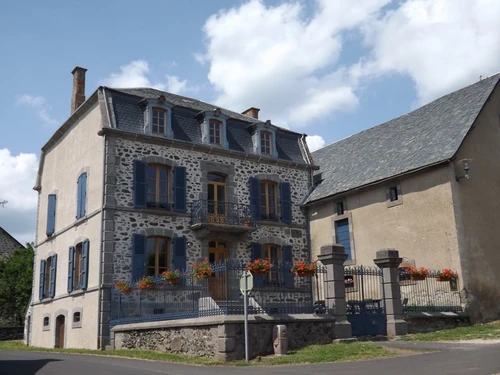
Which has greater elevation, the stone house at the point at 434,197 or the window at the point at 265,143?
the window at the point at 265,143

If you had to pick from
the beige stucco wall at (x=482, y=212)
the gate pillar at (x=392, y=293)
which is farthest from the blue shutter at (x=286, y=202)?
the gate pillar at (x=392, y=293)

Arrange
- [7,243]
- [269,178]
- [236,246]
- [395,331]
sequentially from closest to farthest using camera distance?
[395,331] → [236,246] → [269,178] → [7,243]

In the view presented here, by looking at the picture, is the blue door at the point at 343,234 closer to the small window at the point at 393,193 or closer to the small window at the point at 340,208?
the small window at the point at 340,208

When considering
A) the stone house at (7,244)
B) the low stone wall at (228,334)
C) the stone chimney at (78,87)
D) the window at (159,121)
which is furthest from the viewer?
the stone house at (7,244)

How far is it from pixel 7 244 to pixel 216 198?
75.6 ft

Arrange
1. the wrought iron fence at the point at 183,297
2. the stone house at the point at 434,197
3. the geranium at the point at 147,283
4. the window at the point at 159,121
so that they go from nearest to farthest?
the wrought iron fence at the point at 183,297, the geranium at the point at 147,283, the stone house at the point at 434,197, the window at the point at 159,121

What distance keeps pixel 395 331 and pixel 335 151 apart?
12.5 metres

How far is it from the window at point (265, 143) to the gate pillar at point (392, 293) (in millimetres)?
8716

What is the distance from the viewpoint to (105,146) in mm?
19250

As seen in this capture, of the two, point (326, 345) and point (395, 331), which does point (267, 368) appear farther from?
point (395, 331)

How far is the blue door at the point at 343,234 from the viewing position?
71.4ft

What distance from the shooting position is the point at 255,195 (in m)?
22.4

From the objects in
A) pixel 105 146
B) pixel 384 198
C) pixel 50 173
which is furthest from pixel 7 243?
pixel 384 198

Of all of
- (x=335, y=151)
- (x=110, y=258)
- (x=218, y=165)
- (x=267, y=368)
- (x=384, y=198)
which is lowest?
(x=267, y=368)
